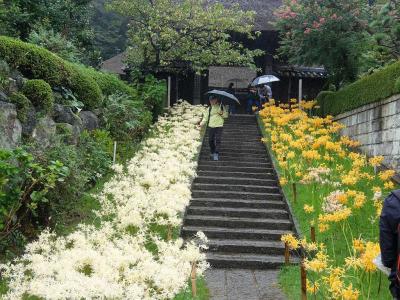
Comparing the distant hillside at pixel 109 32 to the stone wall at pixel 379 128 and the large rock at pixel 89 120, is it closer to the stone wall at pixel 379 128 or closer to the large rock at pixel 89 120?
the large rock at pixel 89 120

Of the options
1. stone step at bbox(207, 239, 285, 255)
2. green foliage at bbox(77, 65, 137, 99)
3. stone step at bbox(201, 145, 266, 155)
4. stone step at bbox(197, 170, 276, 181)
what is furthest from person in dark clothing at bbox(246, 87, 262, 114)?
stone step at bbox(207, 239, 285, 255)

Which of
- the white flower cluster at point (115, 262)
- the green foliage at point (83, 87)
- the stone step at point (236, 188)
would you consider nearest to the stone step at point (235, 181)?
the stone step at point (236, 188)

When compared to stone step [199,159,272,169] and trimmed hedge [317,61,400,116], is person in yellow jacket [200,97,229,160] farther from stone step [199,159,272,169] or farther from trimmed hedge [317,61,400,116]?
trimmed hedge [317,61,400,116]

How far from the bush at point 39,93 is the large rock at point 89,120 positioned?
176 centimetres

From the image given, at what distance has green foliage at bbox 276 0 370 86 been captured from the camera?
16141 mm

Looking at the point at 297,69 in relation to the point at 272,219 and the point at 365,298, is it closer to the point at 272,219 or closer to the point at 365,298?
the point at 272,219

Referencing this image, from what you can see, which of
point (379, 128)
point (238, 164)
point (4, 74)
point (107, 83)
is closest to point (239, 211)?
point (238, 164)

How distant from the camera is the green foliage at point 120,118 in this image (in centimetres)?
1252

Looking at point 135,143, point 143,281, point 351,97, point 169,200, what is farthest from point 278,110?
point 143,281

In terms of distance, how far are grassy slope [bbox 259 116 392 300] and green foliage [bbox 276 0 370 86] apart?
807 centimetres

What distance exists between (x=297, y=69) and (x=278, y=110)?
7.25 meters

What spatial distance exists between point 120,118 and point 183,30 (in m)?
7.08

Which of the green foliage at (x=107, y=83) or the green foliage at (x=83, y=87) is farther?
the green foliage at (x=107, y=83)

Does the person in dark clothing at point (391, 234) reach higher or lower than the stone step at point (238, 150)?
lower
